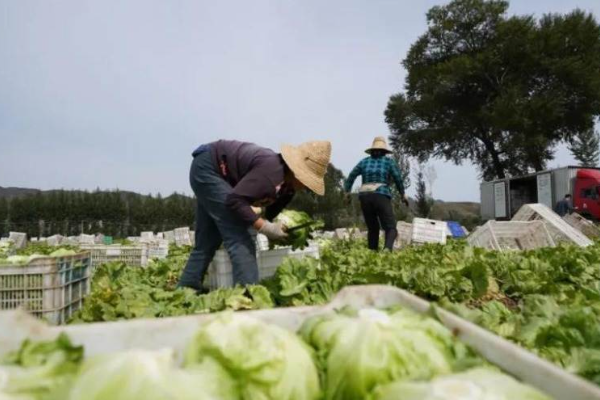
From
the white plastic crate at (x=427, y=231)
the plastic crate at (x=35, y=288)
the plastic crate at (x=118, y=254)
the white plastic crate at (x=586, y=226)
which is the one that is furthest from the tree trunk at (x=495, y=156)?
the plastic crate at (x=35, y=288)

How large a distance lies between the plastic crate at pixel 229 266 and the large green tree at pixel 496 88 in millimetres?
28007

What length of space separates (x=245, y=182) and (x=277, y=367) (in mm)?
2745

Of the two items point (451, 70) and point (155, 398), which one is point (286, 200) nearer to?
point (155, 398)

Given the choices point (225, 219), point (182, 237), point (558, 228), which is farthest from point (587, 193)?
point (225, 219)

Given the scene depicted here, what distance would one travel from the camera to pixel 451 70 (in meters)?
32.3

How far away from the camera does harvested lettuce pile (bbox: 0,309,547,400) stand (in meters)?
0.94

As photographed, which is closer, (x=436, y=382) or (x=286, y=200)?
(x=436, y=382)

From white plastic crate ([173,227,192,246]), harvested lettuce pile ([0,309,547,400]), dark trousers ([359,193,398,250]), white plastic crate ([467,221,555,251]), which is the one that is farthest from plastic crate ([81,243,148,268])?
white plastic crate ([173,227,192,246])

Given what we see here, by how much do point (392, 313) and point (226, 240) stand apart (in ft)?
9.22

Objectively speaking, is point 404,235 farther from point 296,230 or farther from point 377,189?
point 296,230

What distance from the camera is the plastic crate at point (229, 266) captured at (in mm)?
4590

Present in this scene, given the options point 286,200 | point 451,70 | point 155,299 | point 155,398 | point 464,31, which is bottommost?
point 155,299

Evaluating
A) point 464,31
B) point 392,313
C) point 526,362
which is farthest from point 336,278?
point 464,31

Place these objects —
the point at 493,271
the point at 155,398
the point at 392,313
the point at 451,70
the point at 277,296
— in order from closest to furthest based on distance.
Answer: the point at 155,398
the point at 392,313
the point at 277,296
the point at 493,271
the point at 451,70
